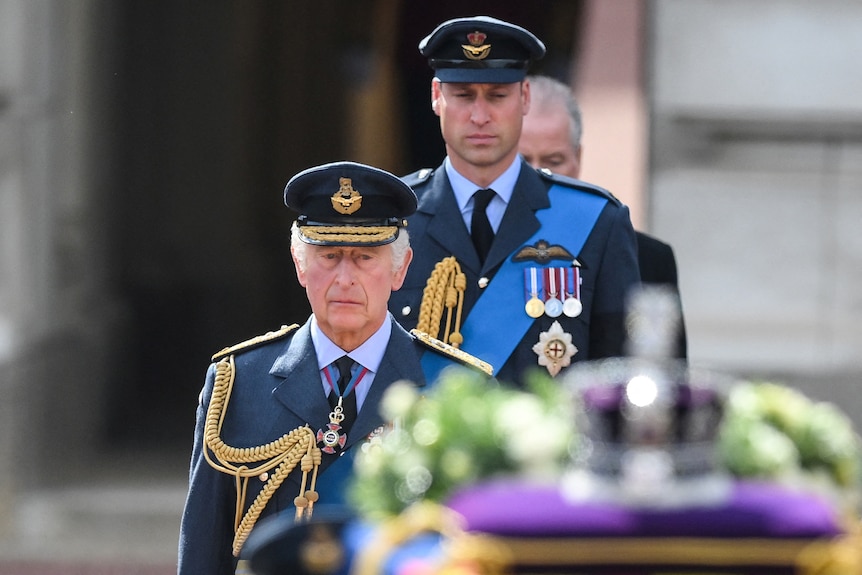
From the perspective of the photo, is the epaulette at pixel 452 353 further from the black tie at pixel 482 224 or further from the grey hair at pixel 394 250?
the black tie at pixel 482 224

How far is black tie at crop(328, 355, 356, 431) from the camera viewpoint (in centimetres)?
360

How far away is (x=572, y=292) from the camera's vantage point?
4516mm

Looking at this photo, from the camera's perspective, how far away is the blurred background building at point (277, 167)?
7.32 metres

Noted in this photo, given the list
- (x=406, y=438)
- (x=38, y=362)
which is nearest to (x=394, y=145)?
(x=38, y=362)

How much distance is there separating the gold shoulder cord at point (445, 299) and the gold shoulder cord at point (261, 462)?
96 cm

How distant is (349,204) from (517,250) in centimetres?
102

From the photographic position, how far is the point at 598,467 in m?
2.25

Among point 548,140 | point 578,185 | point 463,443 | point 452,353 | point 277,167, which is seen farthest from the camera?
point 277,167

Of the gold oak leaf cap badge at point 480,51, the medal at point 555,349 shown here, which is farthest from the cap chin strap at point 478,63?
the medal at point 555,349

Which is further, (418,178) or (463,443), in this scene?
(418,178)

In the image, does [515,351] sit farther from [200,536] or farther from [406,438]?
[406,438]

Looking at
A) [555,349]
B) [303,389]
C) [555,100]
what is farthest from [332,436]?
[555,100]

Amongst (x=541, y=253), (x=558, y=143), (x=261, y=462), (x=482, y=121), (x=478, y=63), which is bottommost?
(x=261, y=462)

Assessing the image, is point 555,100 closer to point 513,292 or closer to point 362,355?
point 513,292
